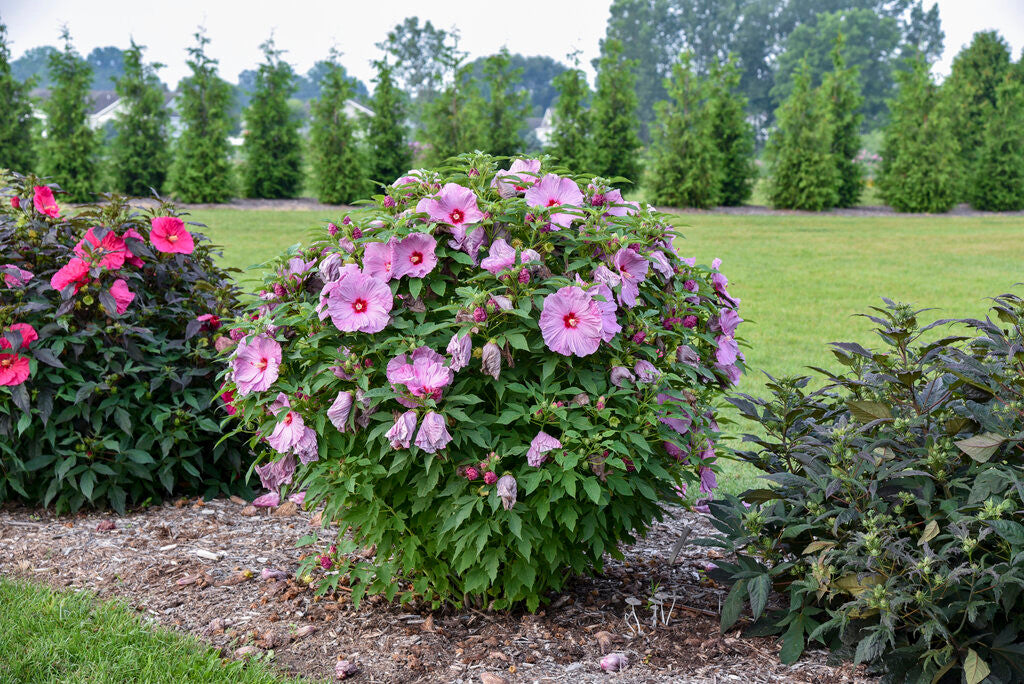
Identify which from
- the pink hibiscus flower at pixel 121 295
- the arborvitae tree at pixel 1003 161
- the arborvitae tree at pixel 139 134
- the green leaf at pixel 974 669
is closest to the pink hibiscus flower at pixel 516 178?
the green leaf at pixel 974 669

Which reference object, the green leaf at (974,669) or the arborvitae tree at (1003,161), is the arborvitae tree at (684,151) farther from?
the green leaf at (974,669)

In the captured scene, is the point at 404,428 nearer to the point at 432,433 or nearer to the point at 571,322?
the point at 432,433

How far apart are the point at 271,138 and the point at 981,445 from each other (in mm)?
15098

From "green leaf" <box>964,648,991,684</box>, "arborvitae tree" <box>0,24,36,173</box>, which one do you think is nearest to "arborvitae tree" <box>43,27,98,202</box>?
"arborvitae tree" <box>0,24,36,173</box>

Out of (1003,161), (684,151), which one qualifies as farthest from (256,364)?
(1003,161)

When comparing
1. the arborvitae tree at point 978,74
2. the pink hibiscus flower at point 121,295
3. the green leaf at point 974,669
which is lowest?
the green leaf at point 974,669

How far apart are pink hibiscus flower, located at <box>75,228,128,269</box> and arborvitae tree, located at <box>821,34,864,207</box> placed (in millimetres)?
16623

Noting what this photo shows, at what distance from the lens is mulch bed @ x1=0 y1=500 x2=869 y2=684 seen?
2.32m

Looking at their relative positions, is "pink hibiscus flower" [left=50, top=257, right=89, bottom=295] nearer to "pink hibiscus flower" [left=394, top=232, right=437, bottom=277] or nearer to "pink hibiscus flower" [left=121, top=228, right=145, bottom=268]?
"pink hibiscus flower" [left=121, top=228, right=145, bottom=268]

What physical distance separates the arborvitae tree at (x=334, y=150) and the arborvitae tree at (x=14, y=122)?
5.24 metres

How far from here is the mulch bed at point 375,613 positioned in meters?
2.32

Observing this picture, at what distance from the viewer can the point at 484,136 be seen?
15203 mm

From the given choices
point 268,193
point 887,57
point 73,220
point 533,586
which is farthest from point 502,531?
point 887,57

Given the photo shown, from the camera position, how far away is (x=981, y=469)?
2115 mm
